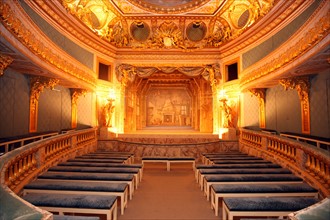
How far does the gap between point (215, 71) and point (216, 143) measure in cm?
445

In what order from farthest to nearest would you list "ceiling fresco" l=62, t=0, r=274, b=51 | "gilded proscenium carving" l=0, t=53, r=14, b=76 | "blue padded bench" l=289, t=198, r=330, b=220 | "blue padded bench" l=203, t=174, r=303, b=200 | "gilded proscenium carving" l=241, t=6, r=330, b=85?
1. "ceiling fresco" l=62, t=0, r=274, b=51
2. "gilded proscenium carving" l=0, t=53, r=14, b=76
3. "blue padded bench" l=203, t=174, r=303, b=200
4. "gilded proscenium carving" l=241, t=6, r=330, b=85
5. "blue padded bench" l=289, t=198, r=330, b=220

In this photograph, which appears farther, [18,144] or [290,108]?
[290,108]

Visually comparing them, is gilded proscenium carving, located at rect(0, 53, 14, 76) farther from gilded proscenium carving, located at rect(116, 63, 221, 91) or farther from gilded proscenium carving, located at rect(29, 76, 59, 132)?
gilded proscenium carving, located at rect(116, 63, 221, 91)

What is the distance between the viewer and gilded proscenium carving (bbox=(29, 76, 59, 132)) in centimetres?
691

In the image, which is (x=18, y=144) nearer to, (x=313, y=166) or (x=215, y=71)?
(x=313, y=166)

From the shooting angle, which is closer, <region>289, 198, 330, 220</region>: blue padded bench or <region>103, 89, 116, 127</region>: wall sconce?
<region>289, 198, 330, 220</region>: blue padded bench

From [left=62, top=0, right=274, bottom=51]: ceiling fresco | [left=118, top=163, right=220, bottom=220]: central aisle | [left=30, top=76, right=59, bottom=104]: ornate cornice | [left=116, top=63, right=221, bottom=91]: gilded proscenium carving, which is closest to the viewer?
[left=118, top=163, right=220, bottom=220]: central aisle

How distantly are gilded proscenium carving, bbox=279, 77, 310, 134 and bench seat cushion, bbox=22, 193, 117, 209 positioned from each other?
6363mm

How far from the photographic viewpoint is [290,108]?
309 inches

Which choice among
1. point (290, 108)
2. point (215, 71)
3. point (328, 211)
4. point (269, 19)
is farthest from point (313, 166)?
point (215, 71)

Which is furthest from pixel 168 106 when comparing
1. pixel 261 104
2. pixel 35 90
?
pixel 35 90

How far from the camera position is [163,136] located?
420 inches

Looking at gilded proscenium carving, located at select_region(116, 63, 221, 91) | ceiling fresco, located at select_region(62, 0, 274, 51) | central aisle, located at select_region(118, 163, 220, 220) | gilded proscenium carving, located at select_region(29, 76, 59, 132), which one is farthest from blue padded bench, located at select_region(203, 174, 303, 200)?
gilded proscenium carving, located at select_region(116, 63, 221, 91)

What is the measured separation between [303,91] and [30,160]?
27.2 feet
